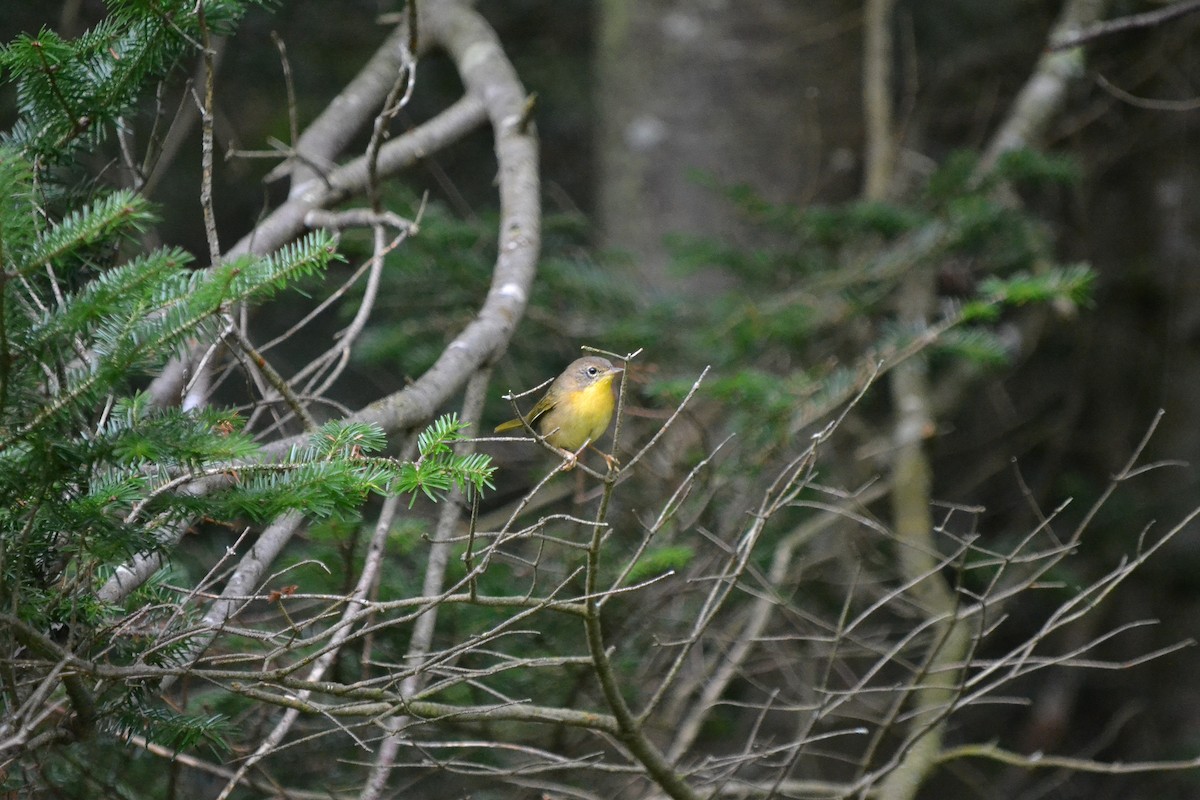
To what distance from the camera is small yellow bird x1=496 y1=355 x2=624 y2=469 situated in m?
4.10

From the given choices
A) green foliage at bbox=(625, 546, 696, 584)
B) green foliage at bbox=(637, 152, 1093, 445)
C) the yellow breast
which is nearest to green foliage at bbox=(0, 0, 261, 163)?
green foliage at bbox=(625, 546, 696, 584)

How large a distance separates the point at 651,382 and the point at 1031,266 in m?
1.99

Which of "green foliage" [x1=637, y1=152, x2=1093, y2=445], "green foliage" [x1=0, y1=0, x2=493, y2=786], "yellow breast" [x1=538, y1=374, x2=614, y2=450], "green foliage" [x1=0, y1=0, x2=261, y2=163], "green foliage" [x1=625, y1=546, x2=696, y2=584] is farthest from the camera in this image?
"green foliage" [x1=637, y1=152, x2=1093, y2=445]

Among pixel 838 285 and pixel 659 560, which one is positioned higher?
pixel 659 560

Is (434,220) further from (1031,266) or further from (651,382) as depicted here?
(1031,266)

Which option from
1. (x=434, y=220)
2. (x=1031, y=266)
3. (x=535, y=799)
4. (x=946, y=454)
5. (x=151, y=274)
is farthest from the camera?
(x=946, y=454)

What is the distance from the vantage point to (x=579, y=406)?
4129 mm

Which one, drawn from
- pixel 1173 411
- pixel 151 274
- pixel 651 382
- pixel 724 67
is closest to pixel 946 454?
pixel 1173 411

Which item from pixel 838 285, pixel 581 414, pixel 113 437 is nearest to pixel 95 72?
pixel 113 437

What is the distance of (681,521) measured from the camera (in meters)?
4.06

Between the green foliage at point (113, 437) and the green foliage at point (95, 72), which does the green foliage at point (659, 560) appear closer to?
the green foliage at point (113, 437)

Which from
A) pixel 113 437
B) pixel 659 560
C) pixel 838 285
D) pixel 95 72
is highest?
pixel 95 72

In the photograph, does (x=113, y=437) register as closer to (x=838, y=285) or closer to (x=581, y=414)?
(x=581, y=414)

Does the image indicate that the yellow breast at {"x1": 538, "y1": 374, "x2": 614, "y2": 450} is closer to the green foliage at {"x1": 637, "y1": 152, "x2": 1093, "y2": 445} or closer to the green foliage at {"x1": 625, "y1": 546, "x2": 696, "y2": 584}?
the green foliage at {"x1": 637, "y1": 152, "x2": 1093, "y2": 445}
